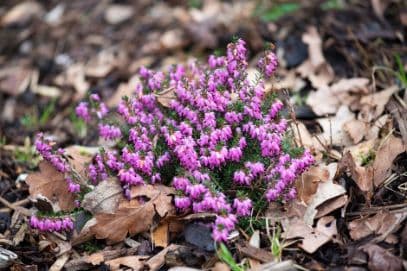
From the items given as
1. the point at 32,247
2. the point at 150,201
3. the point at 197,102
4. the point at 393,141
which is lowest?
the point at 32,247

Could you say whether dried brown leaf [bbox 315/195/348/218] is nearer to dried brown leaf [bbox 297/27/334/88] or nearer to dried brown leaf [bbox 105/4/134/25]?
dried brown leaf [bbox 297/27/334/88]

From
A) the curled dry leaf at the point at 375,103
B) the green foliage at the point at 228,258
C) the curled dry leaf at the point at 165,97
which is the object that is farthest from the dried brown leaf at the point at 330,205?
the curled dry leaf at the point at 165,97

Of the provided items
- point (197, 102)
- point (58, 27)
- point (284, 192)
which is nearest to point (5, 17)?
point (58, 27)

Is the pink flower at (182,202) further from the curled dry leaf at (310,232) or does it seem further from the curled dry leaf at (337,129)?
the curled dry leaf at (337,129)

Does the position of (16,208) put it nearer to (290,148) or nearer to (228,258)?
(228,258)

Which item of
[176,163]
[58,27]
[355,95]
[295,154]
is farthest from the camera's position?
[58,27]

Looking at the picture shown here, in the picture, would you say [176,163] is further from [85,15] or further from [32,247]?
[85,15]

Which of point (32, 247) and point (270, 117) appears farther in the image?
point (32, 247)
